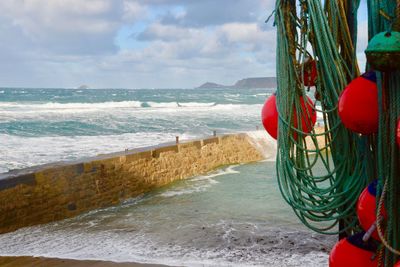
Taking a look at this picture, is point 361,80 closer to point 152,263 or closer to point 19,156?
point 152,263

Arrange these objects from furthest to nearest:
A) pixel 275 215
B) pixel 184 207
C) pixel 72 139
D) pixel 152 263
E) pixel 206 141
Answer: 1. pixel 72 139
2. pixel 206 141
3. pixel 184 207
4. pixel 275 215
5. pixel 152 263

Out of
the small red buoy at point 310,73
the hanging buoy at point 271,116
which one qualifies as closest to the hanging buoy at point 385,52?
the small red buoy at point 310,73

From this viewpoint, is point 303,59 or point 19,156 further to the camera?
point 19,156

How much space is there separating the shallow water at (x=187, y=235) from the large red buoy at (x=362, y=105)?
3352 millimetres

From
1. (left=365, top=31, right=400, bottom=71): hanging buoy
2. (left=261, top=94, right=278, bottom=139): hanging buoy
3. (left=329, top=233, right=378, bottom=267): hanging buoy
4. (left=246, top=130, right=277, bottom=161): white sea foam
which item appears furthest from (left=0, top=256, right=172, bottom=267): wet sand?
(left=246, top=130, right=277, bottom=161): white sea foam

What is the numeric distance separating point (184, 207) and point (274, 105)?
5.78 metres

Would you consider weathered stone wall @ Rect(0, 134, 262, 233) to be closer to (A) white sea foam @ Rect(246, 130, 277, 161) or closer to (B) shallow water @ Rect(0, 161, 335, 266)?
(B) shallow water @ Rect(0, 161, 335, 266)

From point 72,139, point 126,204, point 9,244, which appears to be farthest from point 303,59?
point 72,139

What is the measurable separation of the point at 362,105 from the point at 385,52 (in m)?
0.32

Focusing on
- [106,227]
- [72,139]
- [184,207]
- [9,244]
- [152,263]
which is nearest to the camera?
[152,263]

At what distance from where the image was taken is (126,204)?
888 centimetres

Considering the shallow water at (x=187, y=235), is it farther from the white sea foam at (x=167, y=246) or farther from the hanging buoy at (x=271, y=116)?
the hanging buoy at (x=271, y=116)

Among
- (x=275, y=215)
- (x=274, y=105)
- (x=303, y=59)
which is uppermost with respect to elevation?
(x=303, y=59)

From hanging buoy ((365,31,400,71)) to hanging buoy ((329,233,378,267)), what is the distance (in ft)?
3.12
